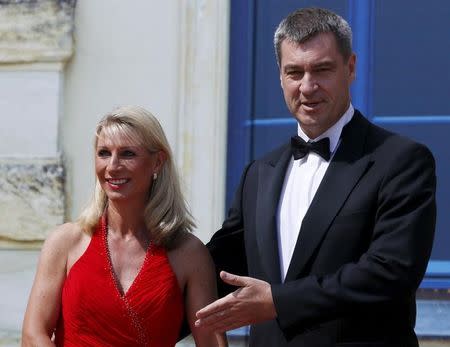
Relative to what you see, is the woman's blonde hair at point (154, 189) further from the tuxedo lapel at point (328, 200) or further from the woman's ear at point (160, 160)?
the tuxedo lapel at point (328, 200)

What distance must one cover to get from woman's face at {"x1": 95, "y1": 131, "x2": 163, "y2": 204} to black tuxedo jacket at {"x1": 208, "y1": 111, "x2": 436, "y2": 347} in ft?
1.58

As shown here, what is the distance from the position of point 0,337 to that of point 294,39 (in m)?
2.43

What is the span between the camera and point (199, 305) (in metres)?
3.31

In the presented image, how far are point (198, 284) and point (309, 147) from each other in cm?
61

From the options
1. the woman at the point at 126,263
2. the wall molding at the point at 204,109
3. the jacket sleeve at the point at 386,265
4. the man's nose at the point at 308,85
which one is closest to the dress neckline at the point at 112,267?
the woman at the point at 126,263

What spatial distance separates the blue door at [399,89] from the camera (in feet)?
14.5

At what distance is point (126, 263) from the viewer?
338 centimetres

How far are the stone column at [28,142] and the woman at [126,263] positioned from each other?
4.42 feet

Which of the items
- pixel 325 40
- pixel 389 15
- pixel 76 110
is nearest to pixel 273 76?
pixel 389 15

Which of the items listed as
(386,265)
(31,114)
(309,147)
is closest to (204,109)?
(31,114)

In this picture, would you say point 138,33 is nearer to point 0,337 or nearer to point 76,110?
point 76,110

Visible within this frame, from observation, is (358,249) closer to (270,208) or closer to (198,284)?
(270,208)

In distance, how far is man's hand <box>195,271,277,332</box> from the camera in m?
2.77

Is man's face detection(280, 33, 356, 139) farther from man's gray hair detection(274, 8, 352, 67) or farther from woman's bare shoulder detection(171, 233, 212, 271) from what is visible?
woman's bare shoulder detection(171, 233, 212, 271)
